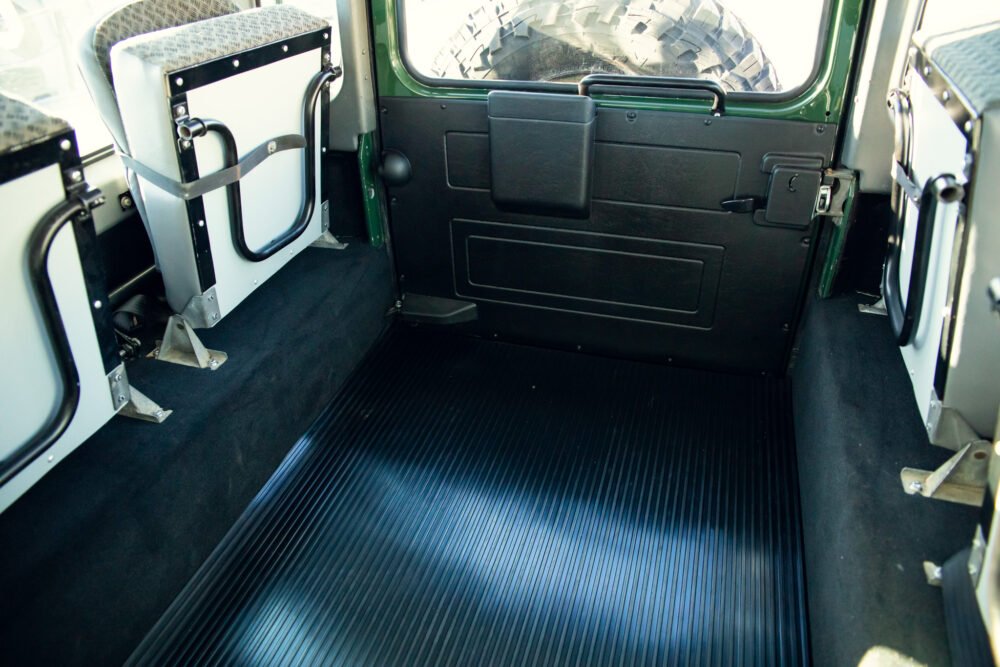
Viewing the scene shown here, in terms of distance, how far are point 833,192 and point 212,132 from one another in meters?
1.83

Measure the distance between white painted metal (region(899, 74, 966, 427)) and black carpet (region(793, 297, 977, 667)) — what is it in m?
0.15

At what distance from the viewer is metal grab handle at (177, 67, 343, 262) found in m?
1.86

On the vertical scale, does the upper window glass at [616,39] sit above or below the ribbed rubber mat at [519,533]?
above

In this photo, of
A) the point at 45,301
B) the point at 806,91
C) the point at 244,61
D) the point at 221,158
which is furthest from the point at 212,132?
the point at 806,91

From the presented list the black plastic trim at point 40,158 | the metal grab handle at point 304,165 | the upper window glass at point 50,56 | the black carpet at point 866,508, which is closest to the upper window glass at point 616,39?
the metal grab handle at point 304,165

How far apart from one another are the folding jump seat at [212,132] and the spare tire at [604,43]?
51cm

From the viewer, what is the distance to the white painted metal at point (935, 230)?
1460mm

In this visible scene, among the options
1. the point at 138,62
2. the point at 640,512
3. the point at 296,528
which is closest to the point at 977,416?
the point at 640,512

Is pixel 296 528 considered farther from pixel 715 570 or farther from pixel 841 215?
pixel 841 215

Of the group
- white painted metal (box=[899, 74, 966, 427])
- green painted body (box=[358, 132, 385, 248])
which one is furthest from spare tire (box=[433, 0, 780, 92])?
white painted metal (box=[899, 74, 966, 427])

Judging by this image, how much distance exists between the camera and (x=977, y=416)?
1522 millimetres

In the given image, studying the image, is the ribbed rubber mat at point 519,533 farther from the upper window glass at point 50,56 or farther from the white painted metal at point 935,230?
the upper window glass at point 50,56

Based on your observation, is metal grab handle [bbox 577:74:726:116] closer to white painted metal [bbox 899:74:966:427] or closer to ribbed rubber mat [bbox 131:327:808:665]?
white painted metal [bbox 899:74:966:427]

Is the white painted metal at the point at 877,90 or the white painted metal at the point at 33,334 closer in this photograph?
the white painted metal at the point at 33,334
